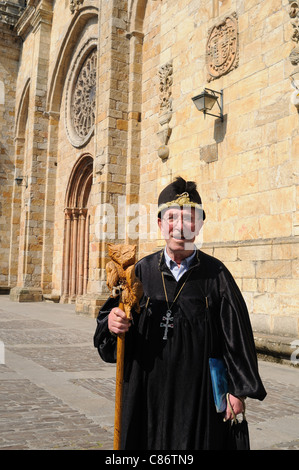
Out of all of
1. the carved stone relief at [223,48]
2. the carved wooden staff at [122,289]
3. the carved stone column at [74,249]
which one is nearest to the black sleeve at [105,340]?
the carved wooden staff at [122,289]

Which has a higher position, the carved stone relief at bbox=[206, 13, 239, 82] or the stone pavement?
the carved stone relief at bbox=[206, 13, 239, 82]

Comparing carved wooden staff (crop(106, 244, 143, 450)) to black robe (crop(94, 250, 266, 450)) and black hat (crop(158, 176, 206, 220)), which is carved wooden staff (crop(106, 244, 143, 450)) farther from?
black hat (crop(158, 176, 206, 220))

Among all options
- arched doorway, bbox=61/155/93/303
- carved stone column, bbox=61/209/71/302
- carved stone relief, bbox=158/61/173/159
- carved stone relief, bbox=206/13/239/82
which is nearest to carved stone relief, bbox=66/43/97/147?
arched doorway, bbox=61/155/93/303

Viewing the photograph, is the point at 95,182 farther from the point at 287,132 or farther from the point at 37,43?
the point at 37,43

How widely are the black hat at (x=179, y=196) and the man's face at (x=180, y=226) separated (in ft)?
0.10

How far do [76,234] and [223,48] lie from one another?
1066 centimetres

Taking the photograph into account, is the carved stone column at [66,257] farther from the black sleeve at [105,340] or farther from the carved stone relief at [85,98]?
the black sleeve at [105,340]

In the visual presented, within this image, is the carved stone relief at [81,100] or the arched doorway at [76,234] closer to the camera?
the carved stone relief at [81,100]

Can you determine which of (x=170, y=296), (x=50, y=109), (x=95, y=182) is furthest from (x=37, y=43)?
(x=170, y=296)

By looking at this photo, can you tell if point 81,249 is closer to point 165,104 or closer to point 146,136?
point 146,136

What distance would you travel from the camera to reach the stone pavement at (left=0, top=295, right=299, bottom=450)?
3.34 metres

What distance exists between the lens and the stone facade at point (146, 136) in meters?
6.61

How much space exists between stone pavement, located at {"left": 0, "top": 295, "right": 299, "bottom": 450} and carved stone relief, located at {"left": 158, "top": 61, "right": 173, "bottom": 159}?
411 cm

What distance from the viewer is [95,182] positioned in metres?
12.7
